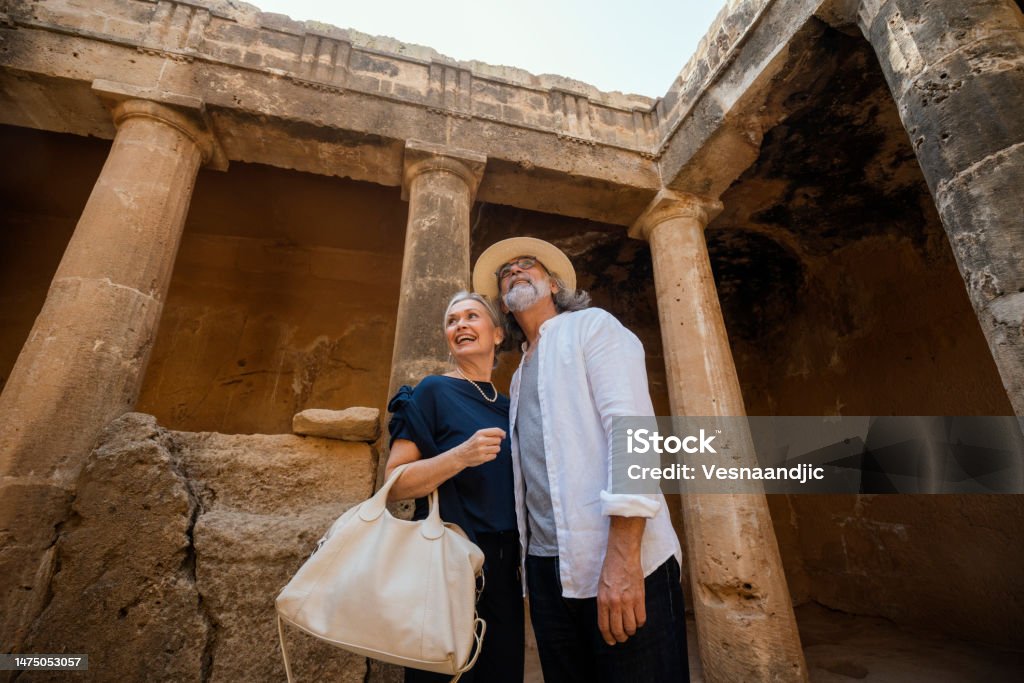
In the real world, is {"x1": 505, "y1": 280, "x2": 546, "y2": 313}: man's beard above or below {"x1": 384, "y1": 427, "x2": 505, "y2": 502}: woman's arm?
above

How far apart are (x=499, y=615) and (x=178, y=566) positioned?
165 centimetres

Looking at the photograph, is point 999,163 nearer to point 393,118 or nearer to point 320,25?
point 393,118

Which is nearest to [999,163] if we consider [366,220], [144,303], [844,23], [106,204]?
[844,23]

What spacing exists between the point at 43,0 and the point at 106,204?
2.13 m

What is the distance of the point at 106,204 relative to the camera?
10.5 ft

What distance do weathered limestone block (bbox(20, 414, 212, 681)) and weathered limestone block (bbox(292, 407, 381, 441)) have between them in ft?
1.99

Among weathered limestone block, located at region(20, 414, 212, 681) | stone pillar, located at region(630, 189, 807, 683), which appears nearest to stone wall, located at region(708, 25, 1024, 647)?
stone pillar, located at region(630, 189, 807, 683)

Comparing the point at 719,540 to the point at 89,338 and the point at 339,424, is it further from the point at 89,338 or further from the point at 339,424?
the point at 89,338

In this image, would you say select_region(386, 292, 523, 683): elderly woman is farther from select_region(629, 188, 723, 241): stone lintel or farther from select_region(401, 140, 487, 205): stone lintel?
select_region(629, 188, 723, 241): stone lintel

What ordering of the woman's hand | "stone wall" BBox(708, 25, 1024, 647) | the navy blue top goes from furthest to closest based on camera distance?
"stone wall" BBox(708, 25, 1024, 647) → the navy blue top → the woman's hand

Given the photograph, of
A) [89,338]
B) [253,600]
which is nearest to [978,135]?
[253,600]

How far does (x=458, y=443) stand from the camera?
63.9 inches

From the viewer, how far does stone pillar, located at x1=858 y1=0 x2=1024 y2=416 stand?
1.90m

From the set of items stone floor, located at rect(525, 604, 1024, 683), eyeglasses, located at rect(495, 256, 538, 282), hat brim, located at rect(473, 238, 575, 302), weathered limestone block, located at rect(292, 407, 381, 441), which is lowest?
stone floor, located at rect(525, 604, 1024, 683)
